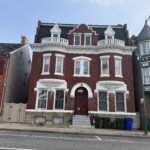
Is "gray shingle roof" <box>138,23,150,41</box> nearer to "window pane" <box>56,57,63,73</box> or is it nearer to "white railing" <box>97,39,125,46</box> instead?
"white railing" <box>97,39,125,46</box>

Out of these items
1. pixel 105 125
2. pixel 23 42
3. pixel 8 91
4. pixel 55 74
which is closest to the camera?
pixel 105 125

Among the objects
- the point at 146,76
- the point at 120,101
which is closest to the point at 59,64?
the point at 120,101

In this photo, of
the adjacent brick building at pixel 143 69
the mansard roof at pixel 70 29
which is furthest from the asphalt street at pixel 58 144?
the mansard roof at pixel 70 29

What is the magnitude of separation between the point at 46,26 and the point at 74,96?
10672 millimetres

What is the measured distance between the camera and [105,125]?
24109 mm

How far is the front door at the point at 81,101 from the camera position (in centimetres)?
2558

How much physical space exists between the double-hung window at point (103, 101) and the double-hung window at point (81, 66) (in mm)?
2968

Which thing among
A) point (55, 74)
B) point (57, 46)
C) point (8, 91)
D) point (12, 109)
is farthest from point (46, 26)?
point (12, 109)

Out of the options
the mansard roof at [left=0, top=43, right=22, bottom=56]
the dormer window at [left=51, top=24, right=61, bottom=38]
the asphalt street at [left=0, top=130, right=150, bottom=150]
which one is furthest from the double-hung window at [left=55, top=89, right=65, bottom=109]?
the asphalt street at [left=0, top=130, right=150, bottom=150]

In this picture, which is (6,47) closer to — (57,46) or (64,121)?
(57,46)

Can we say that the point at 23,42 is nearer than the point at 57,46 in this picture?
No

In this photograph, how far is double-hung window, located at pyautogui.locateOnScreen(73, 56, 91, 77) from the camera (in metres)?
26.5

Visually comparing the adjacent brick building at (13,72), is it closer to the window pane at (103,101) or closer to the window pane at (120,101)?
the window pane at (103,101)

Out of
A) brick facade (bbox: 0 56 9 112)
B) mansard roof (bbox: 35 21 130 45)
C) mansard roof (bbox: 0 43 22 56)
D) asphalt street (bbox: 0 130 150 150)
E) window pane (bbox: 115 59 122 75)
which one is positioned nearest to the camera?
asphalt street (bbox: 0 130 150 150)
